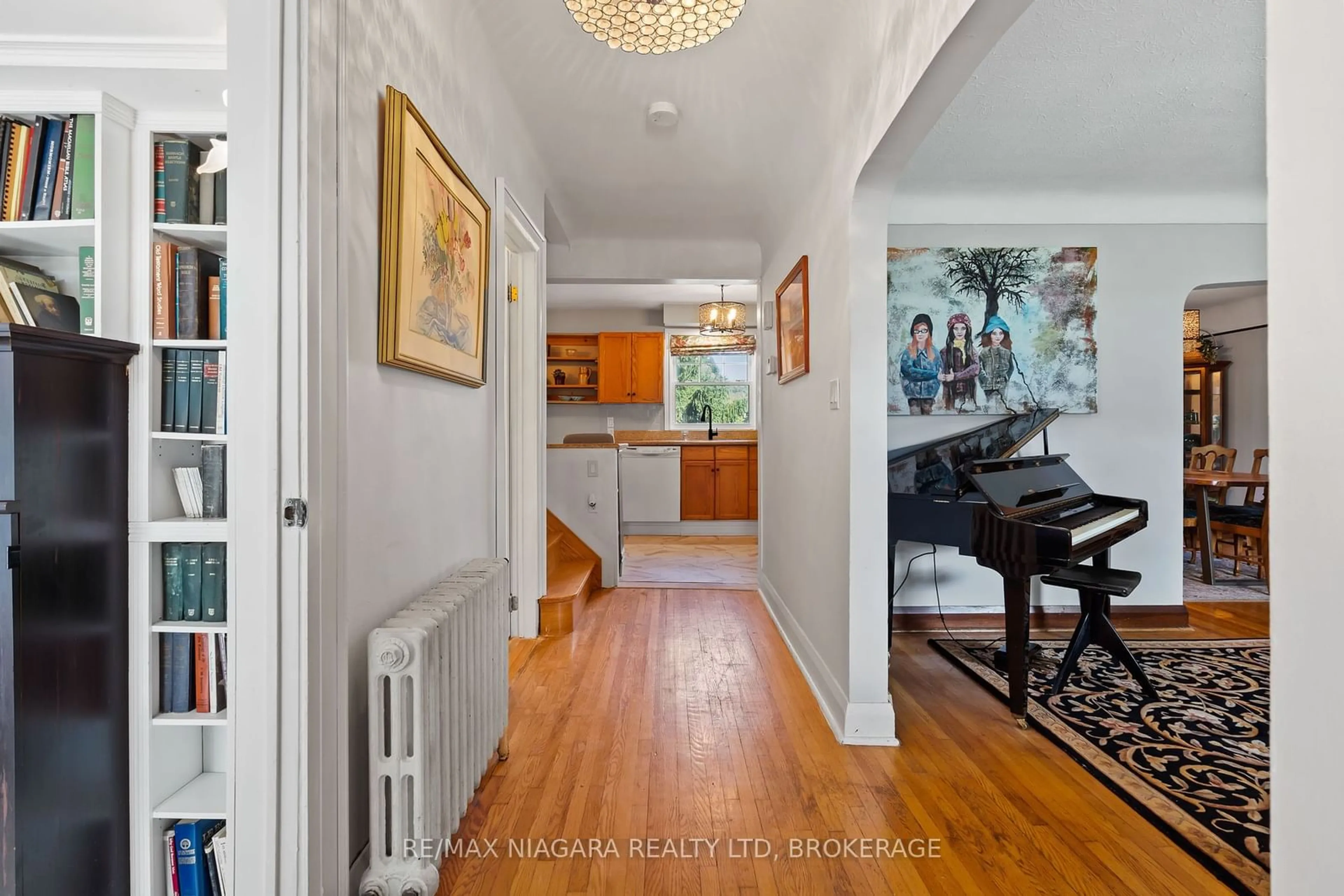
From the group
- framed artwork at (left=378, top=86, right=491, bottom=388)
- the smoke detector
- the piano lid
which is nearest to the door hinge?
framed artwork at (left=378, top=86, right=491, bottom=388)

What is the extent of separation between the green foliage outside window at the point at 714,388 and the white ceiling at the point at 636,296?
75 centimetres

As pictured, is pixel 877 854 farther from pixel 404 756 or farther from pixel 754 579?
pixel 754 579

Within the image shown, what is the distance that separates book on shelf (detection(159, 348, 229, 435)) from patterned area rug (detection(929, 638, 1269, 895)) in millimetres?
2770

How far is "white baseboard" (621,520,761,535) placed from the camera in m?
7.04

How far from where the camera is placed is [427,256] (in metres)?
1.67

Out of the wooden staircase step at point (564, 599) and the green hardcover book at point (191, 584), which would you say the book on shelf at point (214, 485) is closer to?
the green hardcover book at point (191, 584)

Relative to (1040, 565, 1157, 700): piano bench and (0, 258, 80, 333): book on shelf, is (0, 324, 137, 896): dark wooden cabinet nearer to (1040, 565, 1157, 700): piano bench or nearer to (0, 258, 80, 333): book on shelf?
(0, 258, 80, 333): book on shelf

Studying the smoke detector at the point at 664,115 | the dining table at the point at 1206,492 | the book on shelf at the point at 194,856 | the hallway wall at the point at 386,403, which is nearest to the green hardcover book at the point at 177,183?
the hallway wall at the point at 386,403

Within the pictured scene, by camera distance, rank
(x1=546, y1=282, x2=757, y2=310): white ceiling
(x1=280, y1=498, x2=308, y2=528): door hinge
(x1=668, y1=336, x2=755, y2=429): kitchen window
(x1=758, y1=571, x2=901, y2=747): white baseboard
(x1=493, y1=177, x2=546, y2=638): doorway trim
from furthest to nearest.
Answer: (x1=668, y1=336, x2=755, y2=429): kitchen window
(x1=546, y1=282, x2=757, y2=310): white ceiling
(x1=493, y1=177, x2=546, y2=638): doorway trim
(x1=758, y1=571, x2=901, y2=747): white baseboard
(x1=280, y1=498, x2=308, y2=528): door hinge

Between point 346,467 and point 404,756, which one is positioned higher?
point 346,467

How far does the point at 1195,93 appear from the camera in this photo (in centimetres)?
247

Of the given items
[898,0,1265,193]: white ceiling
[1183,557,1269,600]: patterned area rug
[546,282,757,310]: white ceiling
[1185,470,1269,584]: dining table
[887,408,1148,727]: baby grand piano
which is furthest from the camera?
[546,282,757,310]: white ceiling

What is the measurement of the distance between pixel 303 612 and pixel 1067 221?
13.9 feet

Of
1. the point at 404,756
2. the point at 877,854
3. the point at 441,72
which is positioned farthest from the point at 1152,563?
the point at 441,72
